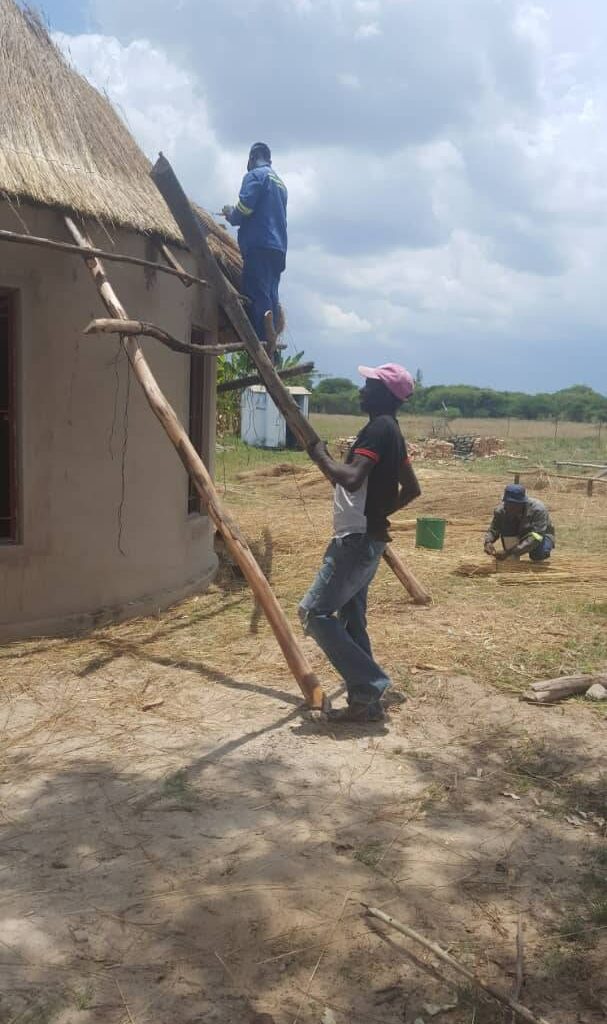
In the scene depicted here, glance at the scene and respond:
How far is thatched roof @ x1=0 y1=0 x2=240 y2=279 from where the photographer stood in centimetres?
569

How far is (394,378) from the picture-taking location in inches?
173

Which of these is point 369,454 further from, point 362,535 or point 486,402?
point 486,402

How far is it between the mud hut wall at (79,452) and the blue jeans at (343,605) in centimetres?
235

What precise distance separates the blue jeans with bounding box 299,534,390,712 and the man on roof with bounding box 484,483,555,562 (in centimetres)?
459

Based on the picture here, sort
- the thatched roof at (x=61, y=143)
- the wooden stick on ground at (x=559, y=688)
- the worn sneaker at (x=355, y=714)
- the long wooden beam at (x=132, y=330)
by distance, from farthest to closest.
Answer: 1. the thatched roof at (x=61, y=143)
2. the wooden stick on ground at (x=559, y=688)
3. the long wooden beam at (x=132, y=330)
4. the worn sneaker at (x=355, y=714)

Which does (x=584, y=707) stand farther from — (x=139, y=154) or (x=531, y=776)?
(x=139, y=154)

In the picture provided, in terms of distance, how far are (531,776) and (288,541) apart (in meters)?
6.63

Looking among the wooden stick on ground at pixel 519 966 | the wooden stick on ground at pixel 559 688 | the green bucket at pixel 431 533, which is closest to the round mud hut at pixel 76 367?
the wooden stick on ground at pixel 559 688

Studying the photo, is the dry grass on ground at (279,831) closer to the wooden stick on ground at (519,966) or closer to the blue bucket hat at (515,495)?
the wooden stick on ground at (519,966)

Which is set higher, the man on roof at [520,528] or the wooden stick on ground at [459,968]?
the man on roof at [520,528]

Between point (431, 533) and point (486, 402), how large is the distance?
7843cm

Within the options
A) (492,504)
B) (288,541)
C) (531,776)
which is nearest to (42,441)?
(531,776)

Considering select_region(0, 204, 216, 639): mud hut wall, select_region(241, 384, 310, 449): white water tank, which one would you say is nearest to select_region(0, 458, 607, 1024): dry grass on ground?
select_region(0, 204, 216, 639): mud hut wall

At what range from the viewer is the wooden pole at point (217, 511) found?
474 cm
